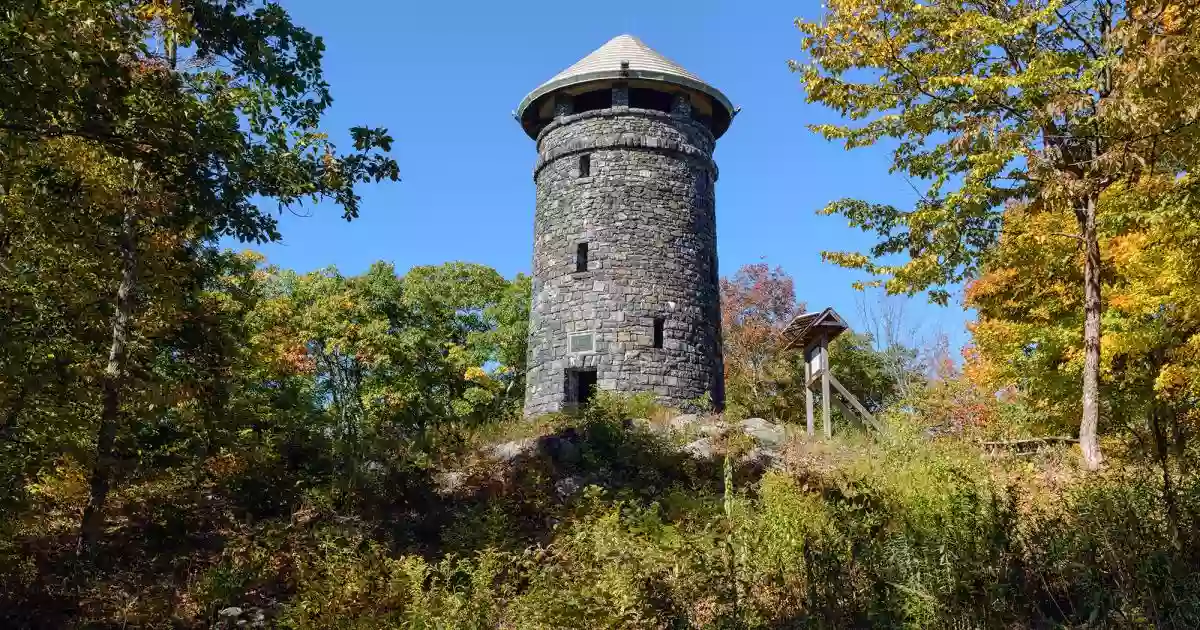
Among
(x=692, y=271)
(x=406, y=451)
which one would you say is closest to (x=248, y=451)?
(x=406, y=451)

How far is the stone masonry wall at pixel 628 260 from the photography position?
17.4 metres

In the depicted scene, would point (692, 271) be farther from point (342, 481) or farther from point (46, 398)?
point (46, 398)

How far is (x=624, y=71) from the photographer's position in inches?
720

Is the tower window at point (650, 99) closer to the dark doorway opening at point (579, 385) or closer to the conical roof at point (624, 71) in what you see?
the conical roof at point (624, 71)

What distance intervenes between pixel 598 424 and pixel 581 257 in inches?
214

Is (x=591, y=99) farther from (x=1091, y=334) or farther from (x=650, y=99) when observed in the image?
(x=1091, y=334)

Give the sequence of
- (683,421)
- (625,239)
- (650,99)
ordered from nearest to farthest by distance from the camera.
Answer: (683,421) → (625,239) → (650,99)

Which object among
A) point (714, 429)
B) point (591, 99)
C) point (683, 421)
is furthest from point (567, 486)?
point (591, 99)

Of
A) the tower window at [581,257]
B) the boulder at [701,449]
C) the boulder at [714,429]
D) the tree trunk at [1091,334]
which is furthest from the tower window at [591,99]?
the tree trunk at [1091,334]

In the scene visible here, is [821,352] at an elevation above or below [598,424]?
above

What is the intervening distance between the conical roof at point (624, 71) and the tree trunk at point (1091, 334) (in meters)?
9.44

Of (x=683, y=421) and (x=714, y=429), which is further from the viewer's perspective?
A: (x=683, y=421)

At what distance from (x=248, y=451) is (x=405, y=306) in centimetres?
1428

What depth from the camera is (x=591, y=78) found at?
727 inches
